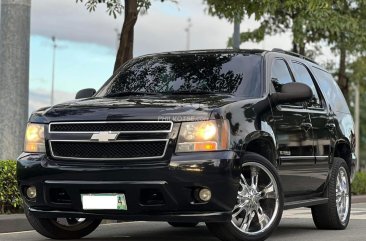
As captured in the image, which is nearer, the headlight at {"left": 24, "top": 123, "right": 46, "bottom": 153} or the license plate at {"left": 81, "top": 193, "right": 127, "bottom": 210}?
the license plate at {"left": 81, "top": 193, "right": 127, "bottom": 210}

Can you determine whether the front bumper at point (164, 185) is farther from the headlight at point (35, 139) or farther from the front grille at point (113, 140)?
the headlight at point (35, 139)

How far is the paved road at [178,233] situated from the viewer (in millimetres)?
8000

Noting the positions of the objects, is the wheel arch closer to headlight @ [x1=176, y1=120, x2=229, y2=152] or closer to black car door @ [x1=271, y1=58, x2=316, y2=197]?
black car door @ [x1=271, y1=58, x2=316, y2=197]

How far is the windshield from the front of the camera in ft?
24.5

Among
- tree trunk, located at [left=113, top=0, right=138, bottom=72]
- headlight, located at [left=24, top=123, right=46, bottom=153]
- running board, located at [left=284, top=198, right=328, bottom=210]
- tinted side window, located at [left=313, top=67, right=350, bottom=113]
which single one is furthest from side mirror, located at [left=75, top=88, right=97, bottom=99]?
tree trunk, located at [left=113, top=0, right=138, bottom=72]

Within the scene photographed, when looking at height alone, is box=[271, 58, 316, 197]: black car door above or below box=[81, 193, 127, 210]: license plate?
above

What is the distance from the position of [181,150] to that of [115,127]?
0.61 metres

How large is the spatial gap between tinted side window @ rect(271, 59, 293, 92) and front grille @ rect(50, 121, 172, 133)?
1847 mm

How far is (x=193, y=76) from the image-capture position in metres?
7.68

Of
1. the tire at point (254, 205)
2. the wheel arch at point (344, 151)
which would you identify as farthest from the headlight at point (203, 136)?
the wheel arch at point (344, 151)

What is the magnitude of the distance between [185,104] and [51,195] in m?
1.42

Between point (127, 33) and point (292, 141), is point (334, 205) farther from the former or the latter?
point (127, 33)

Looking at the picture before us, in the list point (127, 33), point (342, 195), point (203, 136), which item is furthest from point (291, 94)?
point (127, 33)

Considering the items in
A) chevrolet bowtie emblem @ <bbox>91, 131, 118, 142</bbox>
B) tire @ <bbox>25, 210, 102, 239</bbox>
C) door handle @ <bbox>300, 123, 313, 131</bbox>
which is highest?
door handle @ <bbox>300, 123, 313, 131</bbox>
